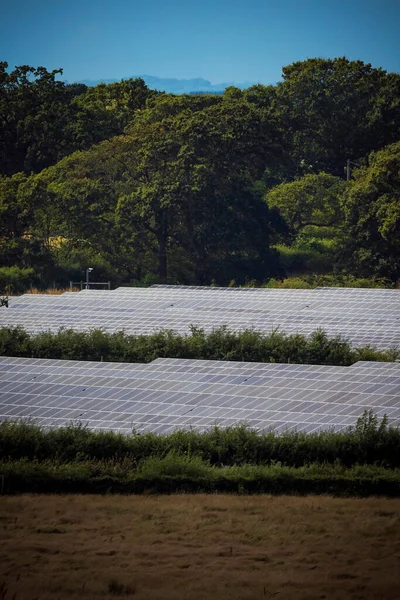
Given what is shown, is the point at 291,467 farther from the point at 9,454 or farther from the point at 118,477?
the point at 9,454

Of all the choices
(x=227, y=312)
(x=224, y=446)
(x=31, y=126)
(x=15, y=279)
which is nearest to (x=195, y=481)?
(x=224, y=446)

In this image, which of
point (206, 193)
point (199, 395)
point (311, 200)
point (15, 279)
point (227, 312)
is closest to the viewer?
point (199, 395)

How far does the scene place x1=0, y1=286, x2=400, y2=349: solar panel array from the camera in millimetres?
35562

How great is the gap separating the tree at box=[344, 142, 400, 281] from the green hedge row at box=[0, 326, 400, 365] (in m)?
22.4

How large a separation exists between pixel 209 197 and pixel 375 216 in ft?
29.2

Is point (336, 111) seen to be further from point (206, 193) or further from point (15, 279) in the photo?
point (15, 279)

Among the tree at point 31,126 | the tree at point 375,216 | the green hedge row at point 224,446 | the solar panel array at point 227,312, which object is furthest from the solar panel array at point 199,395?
the tree at point 31,126

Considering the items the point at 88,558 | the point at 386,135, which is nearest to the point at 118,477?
the point at 88,558

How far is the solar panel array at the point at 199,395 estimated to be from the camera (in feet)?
74.8

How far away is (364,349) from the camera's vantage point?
105ft

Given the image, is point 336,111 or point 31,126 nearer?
point 336,111

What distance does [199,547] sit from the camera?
1730 cm

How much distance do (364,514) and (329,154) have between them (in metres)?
49.3

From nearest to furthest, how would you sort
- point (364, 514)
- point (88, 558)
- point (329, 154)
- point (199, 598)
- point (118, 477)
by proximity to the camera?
point (199, 598) < point (88, 558) < point (364, 514) < point (118, 477) < point (329, 154)
